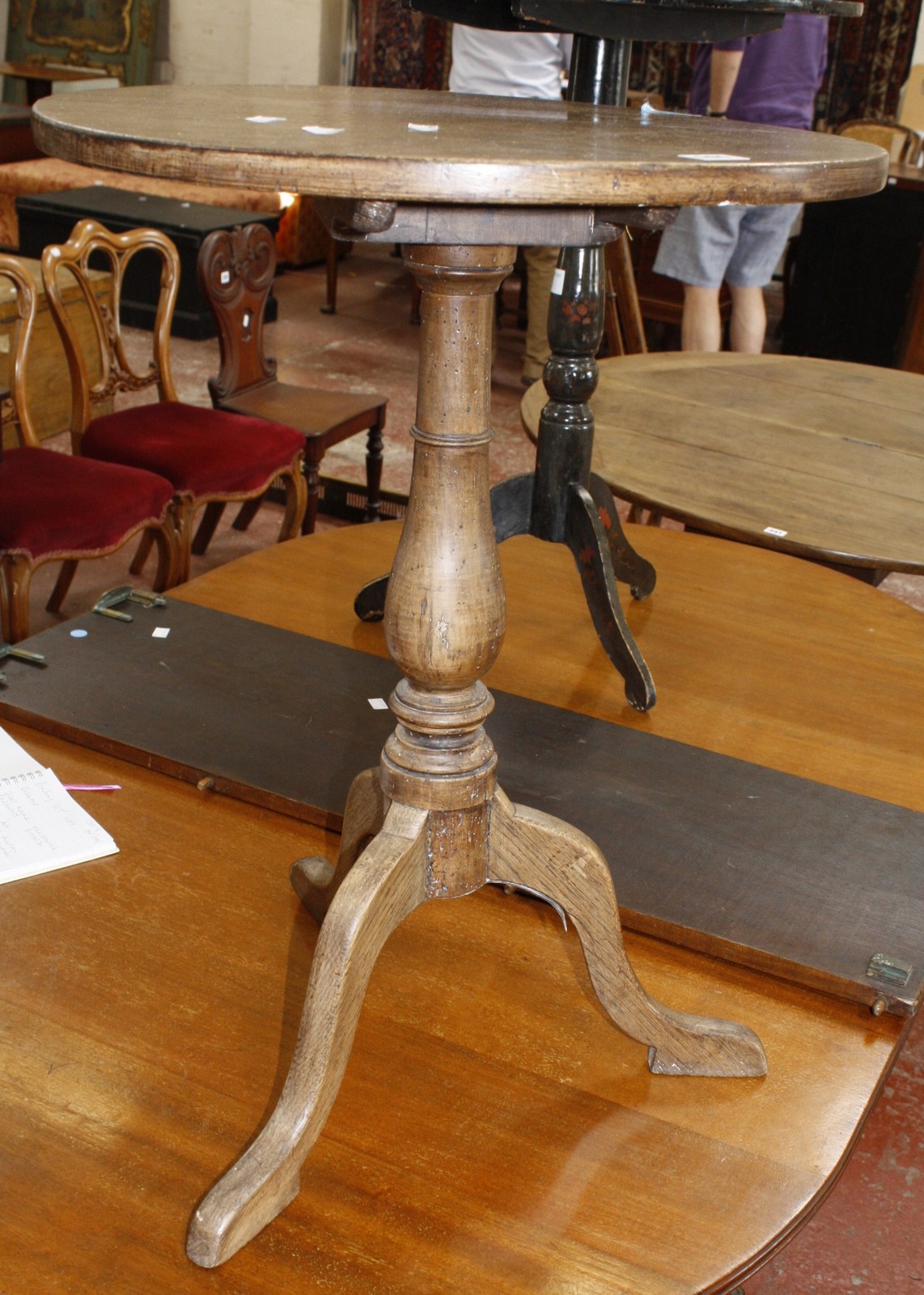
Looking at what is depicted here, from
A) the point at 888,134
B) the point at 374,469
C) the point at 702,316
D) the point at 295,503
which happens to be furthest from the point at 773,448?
the point at 888,134

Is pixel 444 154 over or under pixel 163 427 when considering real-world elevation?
over

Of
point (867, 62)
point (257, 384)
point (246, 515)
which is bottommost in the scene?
point (246, 515)

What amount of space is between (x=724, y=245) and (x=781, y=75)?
0.66 meters

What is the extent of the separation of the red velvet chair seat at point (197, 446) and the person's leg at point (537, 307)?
189 centimetres

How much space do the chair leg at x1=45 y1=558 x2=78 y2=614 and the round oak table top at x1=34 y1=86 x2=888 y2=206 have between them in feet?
7.14

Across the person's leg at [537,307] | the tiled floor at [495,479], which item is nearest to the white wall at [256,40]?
the tiled floor at [495,479]

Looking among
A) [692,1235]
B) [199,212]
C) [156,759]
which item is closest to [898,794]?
[692,1235]

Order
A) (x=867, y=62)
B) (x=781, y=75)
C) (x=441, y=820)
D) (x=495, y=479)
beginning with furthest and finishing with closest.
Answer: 1. (x=867, y=62)
2. (x=495, y=479)
3. (x=781, y=75)
4. (x=441, y=820)

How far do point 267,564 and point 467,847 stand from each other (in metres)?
0.96

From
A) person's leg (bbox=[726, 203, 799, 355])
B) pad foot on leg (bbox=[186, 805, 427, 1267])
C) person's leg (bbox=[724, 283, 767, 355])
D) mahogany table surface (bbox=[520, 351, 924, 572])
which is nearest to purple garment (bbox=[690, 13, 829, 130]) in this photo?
person's leg (bbox=[726, 203, 799, 355])

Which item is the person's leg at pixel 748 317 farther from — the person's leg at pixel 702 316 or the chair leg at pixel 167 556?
the chair leg at pixel 167 556

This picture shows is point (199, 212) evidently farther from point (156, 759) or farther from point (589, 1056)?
point (589, 1056)

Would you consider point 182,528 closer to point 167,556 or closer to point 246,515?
point 167,556

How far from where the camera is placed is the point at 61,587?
10.3 feet
